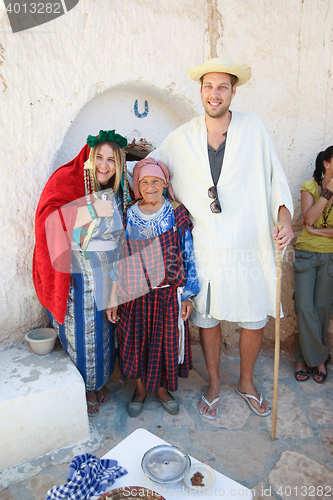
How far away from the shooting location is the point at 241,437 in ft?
8.18

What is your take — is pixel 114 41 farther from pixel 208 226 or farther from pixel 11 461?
pixel 11 461

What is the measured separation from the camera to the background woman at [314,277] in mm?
3150

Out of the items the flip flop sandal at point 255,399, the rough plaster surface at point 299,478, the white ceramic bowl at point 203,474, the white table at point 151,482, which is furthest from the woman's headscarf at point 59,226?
the rough plaster surface at point 299,478

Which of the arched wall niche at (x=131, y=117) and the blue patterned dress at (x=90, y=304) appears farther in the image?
the arched wall niche at (x=131, y=117)

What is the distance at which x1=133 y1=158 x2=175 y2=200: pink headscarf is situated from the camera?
7.92 feet

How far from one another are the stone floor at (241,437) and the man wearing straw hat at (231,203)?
0.18 metres

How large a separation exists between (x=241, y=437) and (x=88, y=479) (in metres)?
1.33

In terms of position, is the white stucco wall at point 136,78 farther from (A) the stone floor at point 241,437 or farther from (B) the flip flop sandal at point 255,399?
(B) the flip flop sandal at point 255,399

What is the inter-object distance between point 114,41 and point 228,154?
4.25ft

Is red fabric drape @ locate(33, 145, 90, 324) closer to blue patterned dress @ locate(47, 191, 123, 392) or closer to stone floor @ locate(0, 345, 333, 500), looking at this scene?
blue patterned dress @ locate(47, 191, 123, 392)

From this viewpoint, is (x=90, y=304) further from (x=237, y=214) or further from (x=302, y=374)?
(x=302, y=374)

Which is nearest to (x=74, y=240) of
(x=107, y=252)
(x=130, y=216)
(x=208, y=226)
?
(x=107, y=252)

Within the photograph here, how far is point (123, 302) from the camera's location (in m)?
2.61

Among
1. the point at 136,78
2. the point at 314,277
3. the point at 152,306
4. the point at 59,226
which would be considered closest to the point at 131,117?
the point at 136,78
